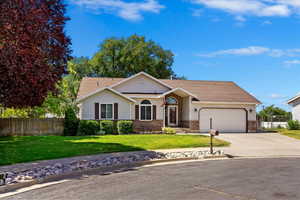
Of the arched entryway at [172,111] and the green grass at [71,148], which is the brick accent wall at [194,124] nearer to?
the arched entryway at [172,111]

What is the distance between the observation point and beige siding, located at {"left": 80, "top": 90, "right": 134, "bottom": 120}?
26.7 meters

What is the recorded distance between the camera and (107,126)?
2552cm

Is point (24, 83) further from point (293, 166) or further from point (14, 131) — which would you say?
point (14, 131)

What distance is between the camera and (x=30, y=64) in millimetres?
11352

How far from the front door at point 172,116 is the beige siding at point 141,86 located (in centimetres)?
196

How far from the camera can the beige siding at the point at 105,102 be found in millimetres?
26656

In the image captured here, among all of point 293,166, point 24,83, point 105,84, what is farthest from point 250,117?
point 24,83

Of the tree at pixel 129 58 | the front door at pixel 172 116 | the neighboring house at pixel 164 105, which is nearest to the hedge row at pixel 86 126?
the neighboring house at pixel 164 105

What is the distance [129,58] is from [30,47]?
39966mm

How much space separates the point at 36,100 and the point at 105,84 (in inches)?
599

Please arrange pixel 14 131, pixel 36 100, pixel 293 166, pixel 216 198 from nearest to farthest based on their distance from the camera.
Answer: pixel 216 198
pixel 293 166
pixel 36 100
pixel 14 131

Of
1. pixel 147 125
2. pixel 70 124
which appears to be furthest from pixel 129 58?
pixel 70 124

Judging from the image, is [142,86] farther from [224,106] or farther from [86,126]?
[224,106]

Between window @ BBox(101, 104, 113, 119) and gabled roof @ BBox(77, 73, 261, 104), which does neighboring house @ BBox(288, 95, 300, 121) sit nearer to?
gabled roof @ BBox(77, 73, 261, 104)
